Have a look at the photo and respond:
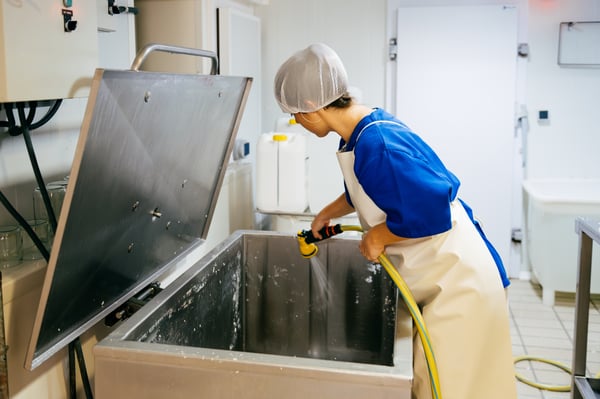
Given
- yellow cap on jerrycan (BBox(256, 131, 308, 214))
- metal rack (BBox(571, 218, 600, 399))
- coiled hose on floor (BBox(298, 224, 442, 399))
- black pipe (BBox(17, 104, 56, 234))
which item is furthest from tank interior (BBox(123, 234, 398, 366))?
yellow cap on jerrycan (BBox(256, 131, 308, 214))

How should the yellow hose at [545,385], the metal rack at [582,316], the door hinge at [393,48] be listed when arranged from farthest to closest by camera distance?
the door hinge at [393,48], the yellow hose at [545,385], the metal rack at [582,316]

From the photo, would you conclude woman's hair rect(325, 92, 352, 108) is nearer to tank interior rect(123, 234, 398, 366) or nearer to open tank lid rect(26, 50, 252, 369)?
open tank lid rect(26, 50, 252, 369)

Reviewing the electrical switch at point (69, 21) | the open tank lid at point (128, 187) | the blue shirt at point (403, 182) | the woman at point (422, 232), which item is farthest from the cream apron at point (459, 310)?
the electrical switch at point (69, 21)

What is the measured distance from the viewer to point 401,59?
153 inches

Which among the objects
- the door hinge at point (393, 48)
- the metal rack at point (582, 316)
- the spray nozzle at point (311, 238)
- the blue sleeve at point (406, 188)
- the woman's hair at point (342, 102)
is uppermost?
the door hinge at point (393, 48)

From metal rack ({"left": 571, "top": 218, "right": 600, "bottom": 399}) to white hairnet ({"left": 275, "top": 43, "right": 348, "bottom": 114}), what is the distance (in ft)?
3.99

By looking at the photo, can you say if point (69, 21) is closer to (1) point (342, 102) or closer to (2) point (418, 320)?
(1) point (342, 102)

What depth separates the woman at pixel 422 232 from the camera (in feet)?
4.40

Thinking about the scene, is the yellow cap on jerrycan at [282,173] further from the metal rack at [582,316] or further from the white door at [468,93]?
the metal rack at [582,316]

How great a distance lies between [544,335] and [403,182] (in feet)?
7.34

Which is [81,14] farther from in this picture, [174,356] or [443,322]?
[443,322]

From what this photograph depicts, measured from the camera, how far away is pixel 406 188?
51.9 inches

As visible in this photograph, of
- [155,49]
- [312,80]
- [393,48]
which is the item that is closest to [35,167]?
[155,49]

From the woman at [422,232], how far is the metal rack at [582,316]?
88cm
